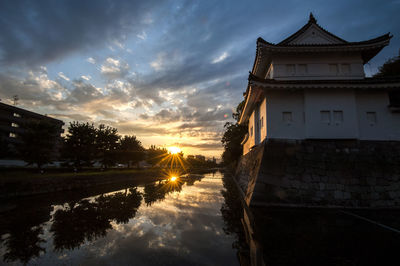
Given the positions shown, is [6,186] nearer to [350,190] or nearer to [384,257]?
[384,257]

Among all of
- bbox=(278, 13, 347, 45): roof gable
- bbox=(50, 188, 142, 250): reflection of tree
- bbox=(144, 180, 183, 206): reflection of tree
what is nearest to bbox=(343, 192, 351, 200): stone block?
bbox=(144, 180, 183, 206): reflection of tree

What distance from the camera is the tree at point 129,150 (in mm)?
30453

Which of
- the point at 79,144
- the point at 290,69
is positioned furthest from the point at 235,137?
the point at 79,144

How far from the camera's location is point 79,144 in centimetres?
2119

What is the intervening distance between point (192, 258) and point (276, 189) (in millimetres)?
6311

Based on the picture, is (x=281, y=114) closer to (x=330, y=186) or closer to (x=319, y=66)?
(x=330, y=186)

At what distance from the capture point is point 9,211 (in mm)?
7516

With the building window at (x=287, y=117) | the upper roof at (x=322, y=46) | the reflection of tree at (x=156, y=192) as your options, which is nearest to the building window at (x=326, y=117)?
the building window at (x=287, y=117)

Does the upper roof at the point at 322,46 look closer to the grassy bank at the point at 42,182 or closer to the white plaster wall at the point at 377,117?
the white plaster wall at the point at 377,117

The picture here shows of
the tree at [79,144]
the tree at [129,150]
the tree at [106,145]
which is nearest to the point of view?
the tree at [79,144]

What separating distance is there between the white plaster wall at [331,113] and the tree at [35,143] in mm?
21850

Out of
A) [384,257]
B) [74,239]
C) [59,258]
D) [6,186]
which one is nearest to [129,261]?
[59,258]

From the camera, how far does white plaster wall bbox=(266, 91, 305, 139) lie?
993cm

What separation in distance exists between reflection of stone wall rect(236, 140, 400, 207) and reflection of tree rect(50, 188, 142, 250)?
6.22 meters
